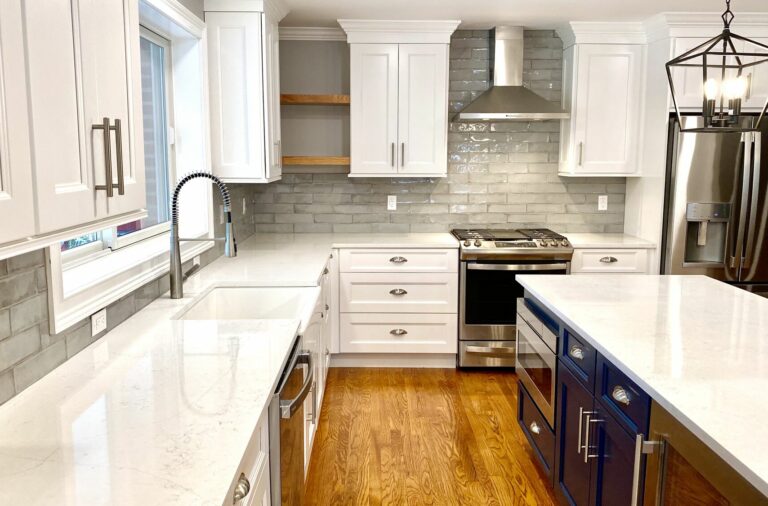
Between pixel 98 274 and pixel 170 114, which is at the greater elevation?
pixel 170 114

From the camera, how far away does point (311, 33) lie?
186 inches

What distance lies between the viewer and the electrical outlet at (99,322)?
2.13m

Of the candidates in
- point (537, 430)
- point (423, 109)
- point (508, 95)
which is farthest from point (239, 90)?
point (537, 430)

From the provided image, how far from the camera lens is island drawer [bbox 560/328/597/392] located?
89.3 inches

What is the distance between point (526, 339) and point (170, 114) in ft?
7.03

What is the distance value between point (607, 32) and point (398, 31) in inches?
55.3

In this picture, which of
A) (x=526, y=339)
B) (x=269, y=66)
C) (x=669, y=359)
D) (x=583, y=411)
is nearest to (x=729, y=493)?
(x=669, y=359)

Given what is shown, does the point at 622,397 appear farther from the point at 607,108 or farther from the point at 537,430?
the point at 607,108

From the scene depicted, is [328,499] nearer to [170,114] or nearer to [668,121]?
[170,114]

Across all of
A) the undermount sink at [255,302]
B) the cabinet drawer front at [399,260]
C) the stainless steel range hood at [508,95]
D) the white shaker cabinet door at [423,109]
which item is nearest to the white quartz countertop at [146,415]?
the undermount sink at [255,302]

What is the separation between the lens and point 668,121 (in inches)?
169

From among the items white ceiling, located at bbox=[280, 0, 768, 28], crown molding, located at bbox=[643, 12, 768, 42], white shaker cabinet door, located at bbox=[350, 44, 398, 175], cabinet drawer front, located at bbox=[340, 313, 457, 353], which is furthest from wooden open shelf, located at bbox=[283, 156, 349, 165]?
crown molding, located at bbox=[643, 12, 768, 42]

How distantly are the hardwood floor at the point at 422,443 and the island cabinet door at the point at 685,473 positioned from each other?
1184mm

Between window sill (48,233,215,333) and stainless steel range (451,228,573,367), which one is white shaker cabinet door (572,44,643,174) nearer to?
stainless steel range (451,228,573,367)
